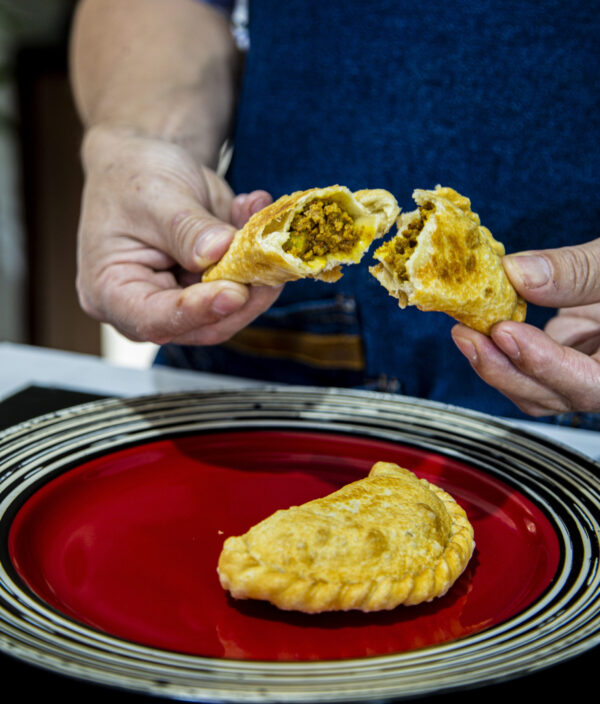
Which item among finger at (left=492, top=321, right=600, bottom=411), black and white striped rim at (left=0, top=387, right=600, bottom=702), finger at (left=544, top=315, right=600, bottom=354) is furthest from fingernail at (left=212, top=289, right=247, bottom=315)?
finger at (left=544, top=315, right=600, bottom=354)

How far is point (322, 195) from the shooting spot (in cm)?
205

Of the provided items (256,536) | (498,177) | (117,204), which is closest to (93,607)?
(256,536)

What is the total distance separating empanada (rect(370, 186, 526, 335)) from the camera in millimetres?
1952

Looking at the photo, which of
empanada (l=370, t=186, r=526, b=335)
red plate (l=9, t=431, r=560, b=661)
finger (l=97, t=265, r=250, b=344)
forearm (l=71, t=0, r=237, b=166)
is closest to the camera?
red plate (l=9, t=431, r=560, b=661)

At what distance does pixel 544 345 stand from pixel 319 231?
27.7 inches

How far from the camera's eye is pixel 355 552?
170 centimetres

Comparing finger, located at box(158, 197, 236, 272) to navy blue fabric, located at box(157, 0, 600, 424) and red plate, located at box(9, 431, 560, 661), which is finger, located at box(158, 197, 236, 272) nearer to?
red plate, located at box(9, 431, 560, 661)

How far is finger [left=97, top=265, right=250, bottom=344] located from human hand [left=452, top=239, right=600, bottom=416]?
2.31 ft

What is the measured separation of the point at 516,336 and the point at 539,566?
605mm

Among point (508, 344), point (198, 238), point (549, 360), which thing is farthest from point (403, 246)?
point (198, 238)

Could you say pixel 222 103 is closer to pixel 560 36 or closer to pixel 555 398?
pixel 560 36

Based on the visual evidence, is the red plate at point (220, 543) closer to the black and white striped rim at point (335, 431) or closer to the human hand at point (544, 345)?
the black and white striped rim at point (335, 431)

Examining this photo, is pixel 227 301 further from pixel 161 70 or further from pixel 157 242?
pixel 161 70

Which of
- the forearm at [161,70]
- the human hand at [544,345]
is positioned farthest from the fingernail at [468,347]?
the forearm at [161,70]
